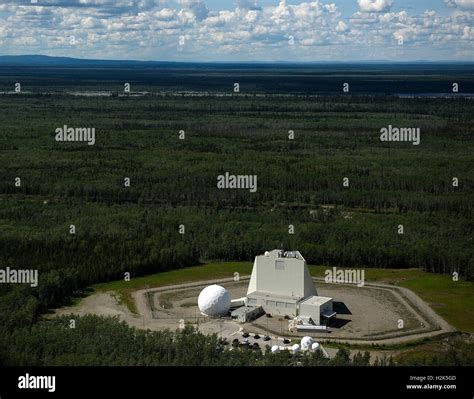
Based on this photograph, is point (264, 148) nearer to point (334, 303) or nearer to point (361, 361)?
point (334, 303)

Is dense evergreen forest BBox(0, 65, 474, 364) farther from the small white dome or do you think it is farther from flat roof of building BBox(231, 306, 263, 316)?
flat roof of building BBox(231, 306, 263, 316)

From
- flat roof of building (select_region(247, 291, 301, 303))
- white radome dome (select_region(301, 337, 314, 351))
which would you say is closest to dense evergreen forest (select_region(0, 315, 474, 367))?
white radome dome (select_region(301, 337, 314, 351))

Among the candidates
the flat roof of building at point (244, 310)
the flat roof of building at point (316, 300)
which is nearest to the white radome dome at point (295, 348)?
the flat roof of building at point (316, 300)

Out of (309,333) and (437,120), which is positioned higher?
(437,120)

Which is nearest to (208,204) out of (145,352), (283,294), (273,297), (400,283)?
(400,283)

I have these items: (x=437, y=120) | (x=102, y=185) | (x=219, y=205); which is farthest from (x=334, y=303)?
(x=437, y=120)

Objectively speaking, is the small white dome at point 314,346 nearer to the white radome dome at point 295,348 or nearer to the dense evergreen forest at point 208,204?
the white radome dome at point 295,348
